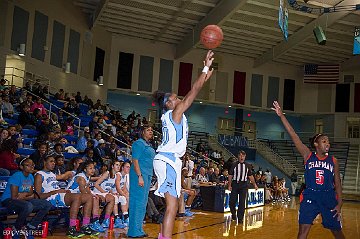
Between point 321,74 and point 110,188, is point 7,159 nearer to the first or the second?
point 110,188

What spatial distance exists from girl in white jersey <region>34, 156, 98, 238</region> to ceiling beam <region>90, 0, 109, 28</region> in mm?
13693

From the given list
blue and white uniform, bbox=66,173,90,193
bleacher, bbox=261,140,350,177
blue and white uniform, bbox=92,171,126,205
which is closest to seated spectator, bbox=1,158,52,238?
blue and white uniform, bbox=66,173,90,193

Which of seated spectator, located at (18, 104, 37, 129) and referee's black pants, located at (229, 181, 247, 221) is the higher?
seated spectator, located at (18, 104, 37, 129)

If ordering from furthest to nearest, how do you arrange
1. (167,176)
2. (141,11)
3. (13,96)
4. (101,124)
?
(141,11) < (101,124) < (13,96) < (167,176)

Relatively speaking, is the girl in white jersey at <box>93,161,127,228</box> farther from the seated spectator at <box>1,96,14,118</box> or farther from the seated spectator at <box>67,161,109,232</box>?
the seated spectator at <box>1,96,14,118</box>

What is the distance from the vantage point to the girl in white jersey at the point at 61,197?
21.5ft

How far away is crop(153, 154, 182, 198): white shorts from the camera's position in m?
4.37

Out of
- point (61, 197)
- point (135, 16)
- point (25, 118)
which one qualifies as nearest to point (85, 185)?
point (61, 197)

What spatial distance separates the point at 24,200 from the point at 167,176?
8.35 feet

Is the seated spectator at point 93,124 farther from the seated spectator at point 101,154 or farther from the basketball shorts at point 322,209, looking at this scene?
the basketball shorts at point 322,209

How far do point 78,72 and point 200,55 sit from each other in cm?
856

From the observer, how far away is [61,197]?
269 inches

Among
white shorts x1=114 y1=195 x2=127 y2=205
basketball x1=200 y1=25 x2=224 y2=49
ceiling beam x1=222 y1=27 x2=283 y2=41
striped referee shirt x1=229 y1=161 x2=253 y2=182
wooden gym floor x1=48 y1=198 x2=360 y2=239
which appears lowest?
wooden gym floor x1=48 y1=198 x2=360 y2=239

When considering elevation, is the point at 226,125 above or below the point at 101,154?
above
